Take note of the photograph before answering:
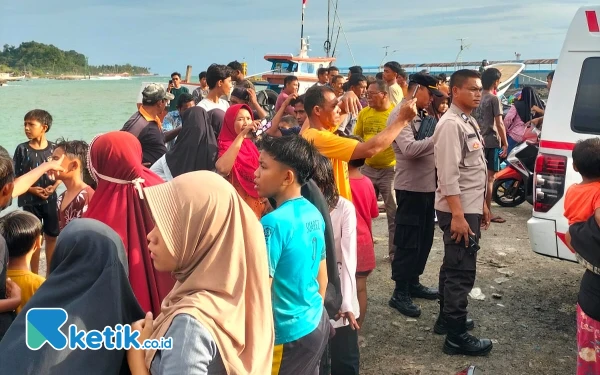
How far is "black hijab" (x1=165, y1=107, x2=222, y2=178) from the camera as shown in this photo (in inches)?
174

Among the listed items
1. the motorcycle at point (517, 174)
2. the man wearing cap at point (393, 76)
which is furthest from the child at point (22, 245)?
the motorcycle at point (517, 174)

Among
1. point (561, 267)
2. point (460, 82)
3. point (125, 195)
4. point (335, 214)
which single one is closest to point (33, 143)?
point (125, 195)

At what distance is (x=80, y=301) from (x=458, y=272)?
2.79 metres

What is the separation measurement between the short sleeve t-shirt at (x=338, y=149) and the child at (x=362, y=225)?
19cm

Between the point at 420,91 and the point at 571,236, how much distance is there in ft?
6.23

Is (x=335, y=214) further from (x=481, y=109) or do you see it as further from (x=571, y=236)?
(x=481, y=109)

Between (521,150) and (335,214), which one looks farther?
(521,150)

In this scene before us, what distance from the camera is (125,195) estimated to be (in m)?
2.73

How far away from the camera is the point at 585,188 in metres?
2.97

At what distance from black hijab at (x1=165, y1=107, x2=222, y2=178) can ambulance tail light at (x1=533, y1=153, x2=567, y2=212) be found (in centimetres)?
253

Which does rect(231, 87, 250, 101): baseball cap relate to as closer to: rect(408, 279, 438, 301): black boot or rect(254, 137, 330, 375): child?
rect(408, 279, 438, 301): black boot

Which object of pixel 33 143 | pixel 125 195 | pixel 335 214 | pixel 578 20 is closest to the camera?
pixel 125 195

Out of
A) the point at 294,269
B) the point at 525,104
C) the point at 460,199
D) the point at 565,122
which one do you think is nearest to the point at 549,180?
the point at 565,122

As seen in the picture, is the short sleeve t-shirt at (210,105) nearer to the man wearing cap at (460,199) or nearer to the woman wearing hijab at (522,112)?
the man wearing cap at (460,199)
